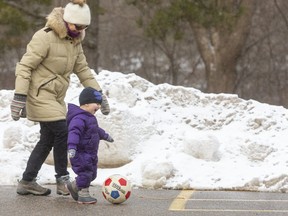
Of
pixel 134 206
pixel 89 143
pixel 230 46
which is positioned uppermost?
pixel 230 46

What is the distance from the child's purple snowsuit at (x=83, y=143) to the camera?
6.64m

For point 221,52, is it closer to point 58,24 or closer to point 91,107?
point 58,24

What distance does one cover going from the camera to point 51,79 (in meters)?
7.04

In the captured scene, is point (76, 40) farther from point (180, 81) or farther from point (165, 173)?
point (180, 81)

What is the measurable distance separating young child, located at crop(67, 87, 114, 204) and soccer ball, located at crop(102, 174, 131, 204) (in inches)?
5.7

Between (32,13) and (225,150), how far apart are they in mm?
10601

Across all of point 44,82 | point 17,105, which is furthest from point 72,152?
point 44,82

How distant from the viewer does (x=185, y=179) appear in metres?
8.30

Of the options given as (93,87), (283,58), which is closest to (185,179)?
(93,87)

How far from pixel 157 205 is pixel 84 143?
2.74ft

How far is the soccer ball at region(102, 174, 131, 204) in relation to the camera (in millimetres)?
6633

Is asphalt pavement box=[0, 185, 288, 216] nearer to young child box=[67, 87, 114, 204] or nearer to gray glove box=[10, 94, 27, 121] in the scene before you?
young child box=[67, 87, 114, 204]

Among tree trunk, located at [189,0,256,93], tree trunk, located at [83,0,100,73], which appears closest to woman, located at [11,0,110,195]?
tree trunk, located at [83,0,100,73]

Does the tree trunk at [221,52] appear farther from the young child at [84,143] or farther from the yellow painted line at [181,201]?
the young child at [84,143]
